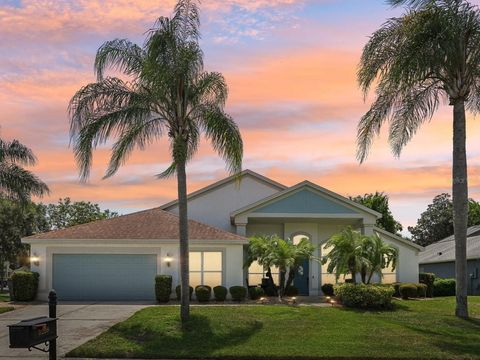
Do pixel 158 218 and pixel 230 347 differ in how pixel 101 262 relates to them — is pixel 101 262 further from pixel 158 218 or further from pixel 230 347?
pixel 230 347

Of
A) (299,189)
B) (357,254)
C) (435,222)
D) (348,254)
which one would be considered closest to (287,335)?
(348,254)

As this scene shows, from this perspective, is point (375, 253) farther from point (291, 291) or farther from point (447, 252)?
point (447, 252)

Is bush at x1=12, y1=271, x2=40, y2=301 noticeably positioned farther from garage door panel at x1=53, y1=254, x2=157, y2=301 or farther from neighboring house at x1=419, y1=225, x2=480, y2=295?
neighboring house at x1=419, y1=225, x2=480, y2=295

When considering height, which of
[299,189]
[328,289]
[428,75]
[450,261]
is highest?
[428,75]

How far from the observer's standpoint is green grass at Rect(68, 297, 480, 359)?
44.9 feet

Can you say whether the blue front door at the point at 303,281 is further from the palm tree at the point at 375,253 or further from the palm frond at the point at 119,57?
the palm frond at the point at 119,57

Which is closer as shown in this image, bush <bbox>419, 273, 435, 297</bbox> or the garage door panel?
the garage door panel

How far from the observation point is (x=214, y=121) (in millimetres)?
16984

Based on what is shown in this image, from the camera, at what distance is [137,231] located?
87.1 feet

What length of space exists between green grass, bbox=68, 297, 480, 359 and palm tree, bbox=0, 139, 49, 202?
9.35 metres

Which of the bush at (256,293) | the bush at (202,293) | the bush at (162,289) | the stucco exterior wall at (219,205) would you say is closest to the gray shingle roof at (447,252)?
the stucco exterior wall at (219,205)

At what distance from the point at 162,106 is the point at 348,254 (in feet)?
30.9

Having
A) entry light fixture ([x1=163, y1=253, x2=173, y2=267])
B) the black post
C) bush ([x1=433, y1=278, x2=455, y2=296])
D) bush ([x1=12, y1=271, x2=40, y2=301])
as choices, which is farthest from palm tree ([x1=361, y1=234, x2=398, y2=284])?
the black post

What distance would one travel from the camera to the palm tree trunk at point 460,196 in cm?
1806
